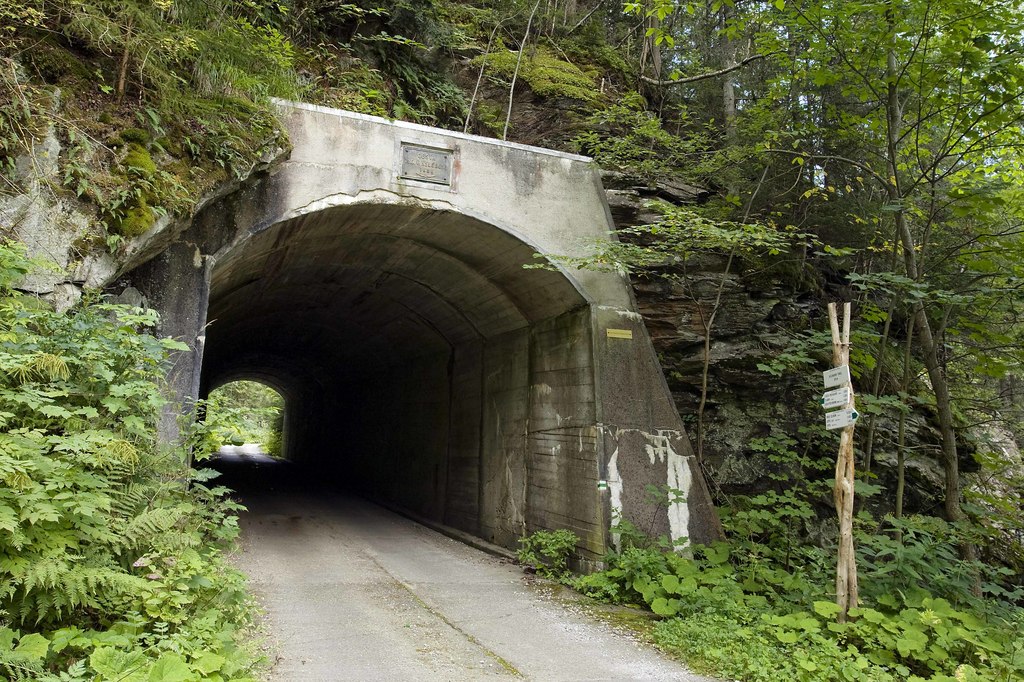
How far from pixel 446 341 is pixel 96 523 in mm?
7115

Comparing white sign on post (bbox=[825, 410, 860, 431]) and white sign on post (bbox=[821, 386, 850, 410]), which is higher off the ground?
white sign on post (bbox=[821, 386, 850, 410])

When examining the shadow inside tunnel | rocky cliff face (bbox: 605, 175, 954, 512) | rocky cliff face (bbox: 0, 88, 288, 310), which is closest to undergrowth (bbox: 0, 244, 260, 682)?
rocky cliff face (bbox: 0, 88, 288, 310)

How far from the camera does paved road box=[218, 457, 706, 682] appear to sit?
4277 millimetres

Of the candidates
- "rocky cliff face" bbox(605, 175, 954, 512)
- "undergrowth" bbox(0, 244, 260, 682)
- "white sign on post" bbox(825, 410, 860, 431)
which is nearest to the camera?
"undergrowth" bbox(0, 244, 260, 682)

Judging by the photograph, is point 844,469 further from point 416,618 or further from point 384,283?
point 384,283

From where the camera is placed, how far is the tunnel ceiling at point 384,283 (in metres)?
7.16

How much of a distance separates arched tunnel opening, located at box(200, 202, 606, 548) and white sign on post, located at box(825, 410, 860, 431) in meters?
2.81

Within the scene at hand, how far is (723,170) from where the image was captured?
9016mm

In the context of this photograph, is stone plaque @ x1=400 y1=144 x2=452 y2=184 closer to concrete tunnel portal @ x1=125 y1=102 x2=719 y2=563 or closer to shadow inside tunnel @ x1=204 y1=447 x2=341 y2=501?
concrete tunnel portal @ x1=125 y1=102 x2=719 y2=563

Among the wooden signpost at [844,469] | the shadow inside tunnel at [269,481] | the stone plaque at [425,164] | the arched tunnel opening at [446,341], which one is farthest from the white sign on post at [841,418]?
the shadow inside tunnel at [269,481]

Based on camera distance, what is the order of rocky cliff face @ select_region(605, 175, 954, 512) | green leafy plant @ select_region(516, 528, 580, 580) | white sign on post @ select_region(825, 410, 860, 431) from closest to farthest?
white sign on post @ select_region(825, 410, 860, 431) → green leafy plant @ select_region(516, 528, 580, 580) → rocky cliff face @ select_region(605, 175, 954, 512)

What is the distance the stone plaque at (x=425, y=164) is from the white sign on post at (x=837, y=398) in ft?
14.2

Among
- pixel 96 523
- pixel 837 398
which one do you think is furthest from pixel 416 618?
pixel 837 398

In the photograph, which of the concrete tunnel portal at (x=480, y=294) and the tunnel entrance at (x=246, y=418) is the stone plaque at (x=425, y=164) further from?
the tunnel entrance at (x=246, y=418)
